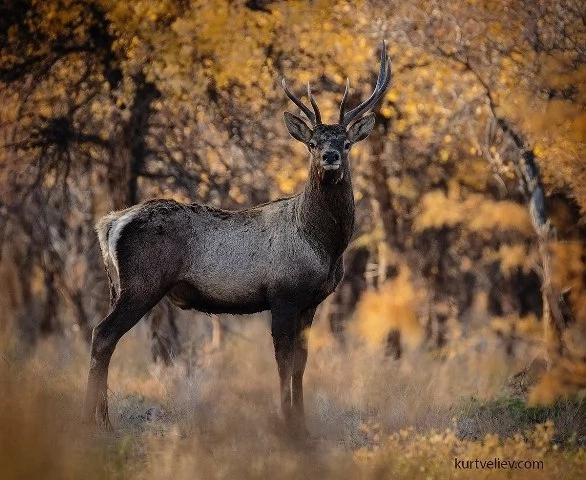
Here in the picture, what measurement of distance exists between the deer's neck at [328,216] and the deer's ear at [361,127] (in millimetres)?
562

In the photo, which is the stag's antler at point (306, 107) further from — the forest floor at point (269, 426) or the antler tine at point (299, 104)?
the forest floor at point (269, 426)

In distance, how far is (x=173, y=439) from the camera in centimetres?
884

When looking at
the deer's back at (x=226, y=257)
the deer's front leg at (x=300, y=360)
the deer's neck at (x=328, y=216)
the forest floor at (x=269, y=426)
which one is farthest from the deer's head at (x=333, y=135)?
the forest floor at (x=269, y=426)

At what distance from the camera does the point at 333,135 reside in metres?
9.45

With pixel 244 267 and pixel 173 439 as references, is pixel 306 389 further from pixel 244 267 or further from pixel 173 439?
pixel 173 439

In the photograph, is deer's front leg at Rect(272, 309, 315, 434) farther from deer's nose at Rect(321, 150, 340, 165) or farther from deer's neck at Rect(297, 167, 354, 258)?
deer's nose at Rect(321, 150, 340, 165)

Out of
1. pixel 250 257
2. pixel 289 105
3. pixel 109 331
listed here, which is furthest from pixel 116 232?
pixel 289 105

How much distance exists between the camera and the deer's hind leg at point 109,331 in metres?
9.52

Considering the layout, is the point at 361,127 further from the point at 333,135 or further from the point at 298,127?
the point at 333,135

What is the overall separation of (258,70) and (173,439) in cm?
614

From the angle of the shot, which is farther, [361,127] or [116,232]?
[361,127]

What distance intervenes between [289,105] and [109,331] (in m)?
6.16

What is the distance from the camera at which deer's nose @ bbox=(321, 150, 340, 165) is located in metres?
9.17

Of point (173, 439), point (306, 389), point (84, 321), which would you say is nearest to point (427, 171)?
point (84, 321)
